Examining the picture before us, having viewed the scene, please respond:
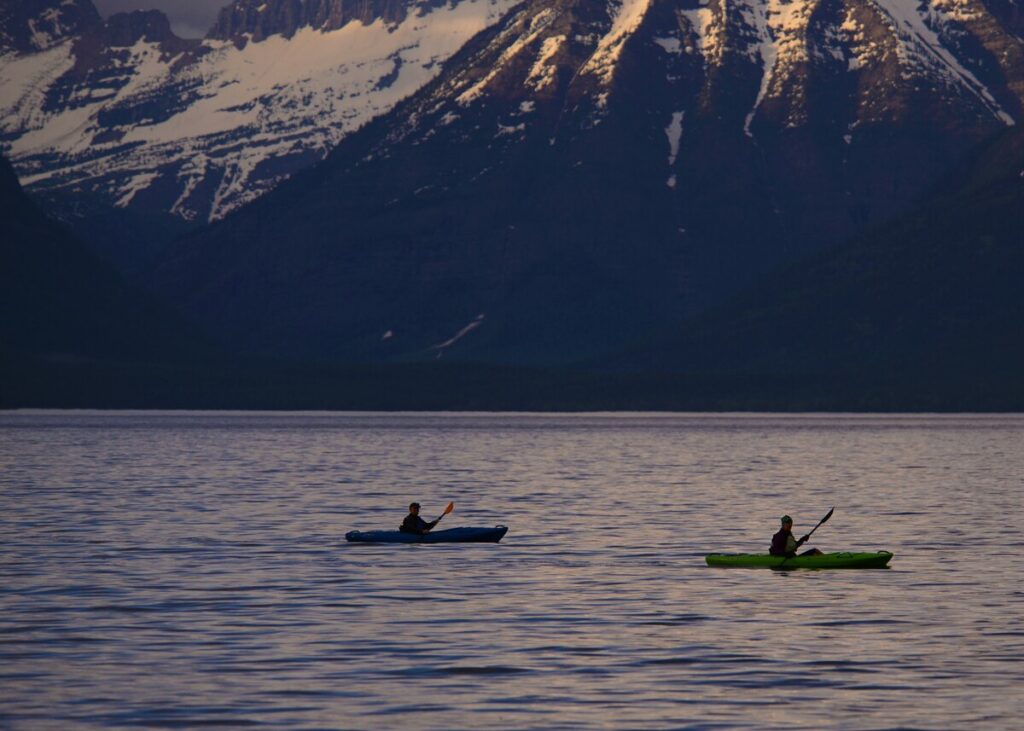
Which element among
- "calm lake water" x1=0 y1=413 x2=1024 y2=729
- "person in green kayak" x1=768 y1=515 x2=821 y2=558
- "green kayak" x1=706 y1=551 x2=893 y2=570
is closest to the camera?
"calm lake water" x1=0 y1=413 x2=1024 y2=729

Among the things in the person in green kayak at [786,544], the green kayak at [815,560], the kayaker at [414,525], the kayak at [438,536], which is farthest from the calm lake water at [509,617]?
the kayaker at [414,525]

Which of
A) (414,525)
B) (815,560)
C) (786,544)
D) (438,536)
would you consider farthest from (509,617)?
(438,536)

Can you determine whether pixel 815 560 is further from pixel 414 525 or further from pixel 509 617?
pixel 414 525

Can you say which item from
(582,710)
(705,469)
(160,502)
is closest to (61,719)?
(582,710)

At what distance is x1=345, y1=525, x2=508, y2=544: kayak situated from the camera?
82812 millimetres

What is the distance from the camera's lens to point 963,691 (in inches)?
1806

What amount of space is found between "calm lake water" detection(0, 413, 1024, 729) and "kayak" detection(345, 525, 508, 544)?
0.59 m

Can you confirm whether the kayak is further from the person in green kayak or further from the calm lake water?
the person in green kayak

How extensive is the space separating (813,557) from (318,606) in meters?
18.7

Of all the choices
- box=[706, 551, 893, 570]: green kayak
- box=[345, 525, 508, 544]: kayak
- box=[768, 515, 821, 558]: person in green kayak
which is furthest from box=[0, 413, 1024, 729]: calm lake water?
box=[768, 515, 821, 558]: person in green kayak

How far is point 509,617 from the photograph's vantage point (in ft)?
193

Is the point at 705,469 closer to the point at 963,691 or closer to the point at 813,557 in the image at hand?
the point at 813,557

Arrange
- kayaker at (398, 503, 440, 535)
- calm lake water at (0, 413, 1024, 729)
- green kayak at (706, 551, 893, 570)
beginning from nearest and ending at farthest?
1. calm lake water at (0, 413, 1024, 729)
2. green kayak at (706, 551, 893, 570)
3. kayaker at (398, 503, 440, 535)

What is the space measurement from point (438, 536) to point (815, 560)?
1734 cm
